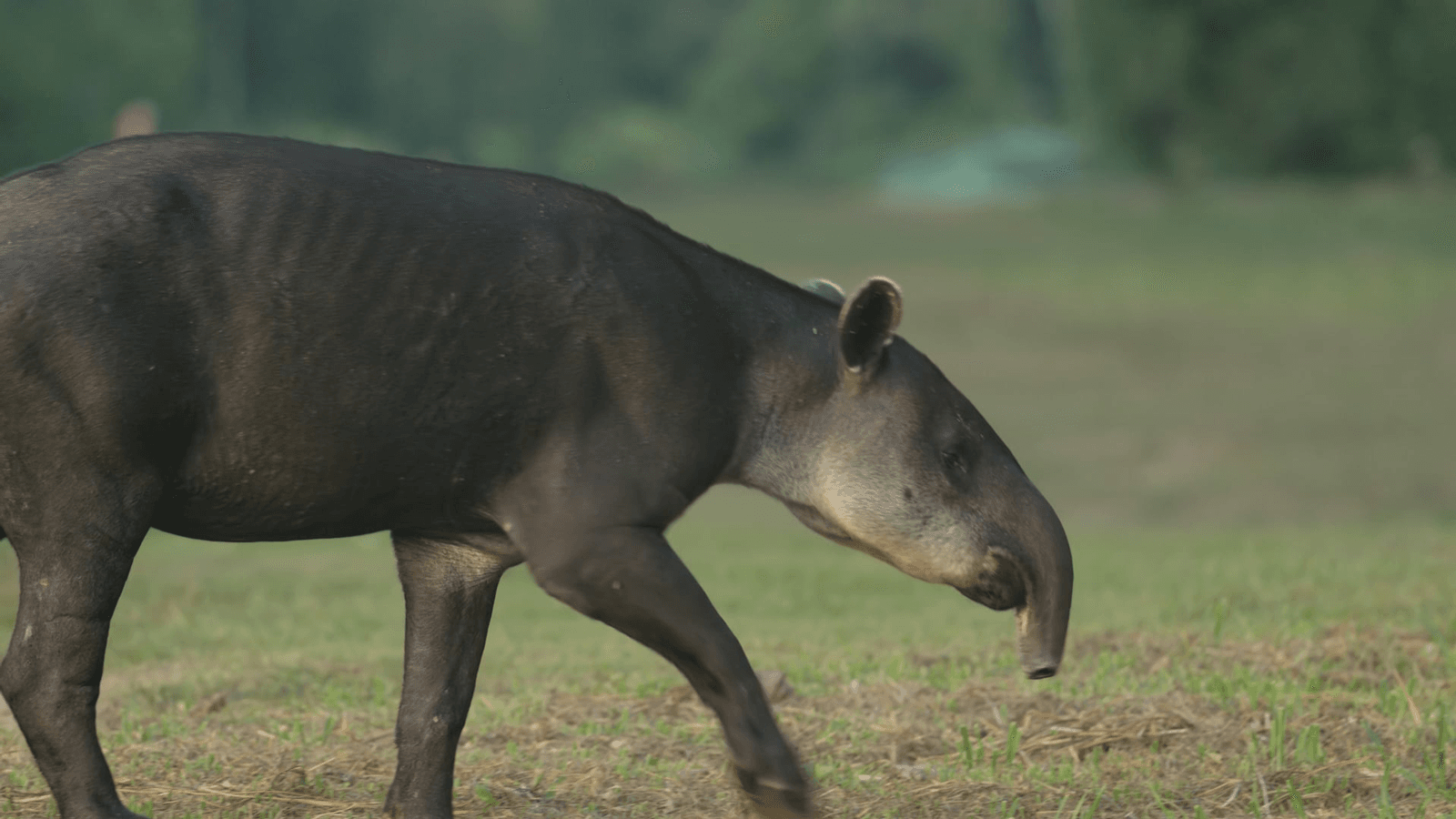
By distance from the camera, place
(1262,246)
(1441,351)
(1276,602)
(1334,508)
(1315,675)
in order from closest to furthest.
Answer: (1315,675) → (1276,602) → (1334,508) → (1441,351) → (1262,246)

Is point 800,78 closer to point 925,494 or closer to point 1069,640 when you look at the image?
point 1069,640

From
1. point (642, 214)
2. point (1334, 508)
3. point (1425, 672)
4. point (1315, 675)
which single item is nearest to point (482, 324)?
point (642, 214)

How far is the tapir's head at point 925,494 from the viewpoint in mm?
4797

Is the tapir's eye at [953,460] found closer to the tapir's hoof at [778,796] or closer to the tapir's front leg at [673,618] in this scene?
the tapir's front leg at [673,618]

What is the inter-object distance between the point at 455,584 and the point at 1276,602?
19.3 feet

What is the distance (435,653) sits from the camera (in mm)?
4953

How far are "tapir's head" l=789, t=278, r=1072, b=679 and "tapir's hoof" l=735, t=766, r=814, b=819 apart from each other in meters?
0.79

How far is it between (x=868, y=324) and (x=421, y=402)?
1203 mm

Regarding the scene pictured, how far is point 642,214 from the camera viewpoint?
4859 millimetres

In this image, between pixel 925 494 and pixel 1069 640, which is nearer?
pixel 925 494

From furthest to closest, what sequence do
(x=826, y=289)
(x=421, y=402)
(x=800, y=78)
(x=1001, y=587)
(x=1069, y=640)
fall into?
(x=800, y=78) < (x=1069, y=640) < (x=826, y=289) < (x=1001, y=587) < (x=421, y=402)

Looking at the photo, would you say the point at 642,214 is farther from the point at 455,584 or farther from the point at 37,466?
the point at 37,466

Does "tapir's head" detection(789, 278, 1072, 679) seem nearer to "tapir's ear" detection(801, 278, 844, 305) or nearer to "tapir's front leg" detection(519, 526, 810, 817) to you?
"tapir's ear" detection(801, 278, 844, 305)

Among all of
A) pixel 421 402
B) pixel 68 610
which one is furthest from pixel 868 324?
pixel 68 610
